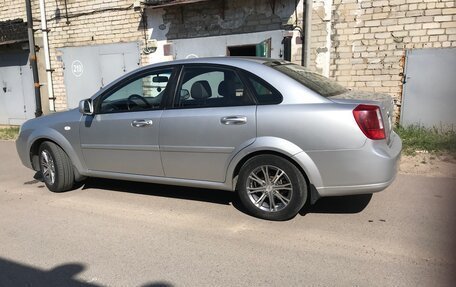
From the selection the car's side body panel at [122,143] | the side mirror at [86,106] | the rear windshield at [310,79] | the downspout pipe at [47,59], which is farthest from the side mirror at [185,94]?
the downspout pipe at [47,59]

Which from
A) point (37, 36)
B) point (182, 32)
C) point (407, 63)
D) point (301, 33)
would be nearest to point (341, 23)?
point (301, 33)

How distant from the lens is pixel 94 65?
11812 millimetres

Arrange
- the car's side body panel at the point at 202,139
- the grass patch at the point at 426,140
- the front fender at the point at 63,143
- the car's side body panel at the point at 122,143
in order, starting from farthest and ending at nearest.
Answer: the grass patch at the point at 426,140 < the front fender at the point at 63,143 < the car's side body panel at the point at 122,143 < the car's side body panel at the point at 202,139

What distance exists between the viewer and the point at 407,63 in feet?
26.1

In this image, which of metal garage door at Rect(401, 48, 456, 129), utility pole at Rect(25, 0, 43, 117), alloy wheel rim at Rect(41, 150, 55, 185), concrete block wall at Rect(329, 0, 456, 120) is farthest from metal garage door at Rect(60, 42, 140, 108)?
metal garage door at Rect(401, 48, 456, 129)

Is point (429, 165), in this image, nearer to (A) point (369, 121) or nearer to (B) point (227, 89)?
(A) point (369, 121)

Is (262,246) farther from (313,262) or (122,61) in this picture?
(122,61)

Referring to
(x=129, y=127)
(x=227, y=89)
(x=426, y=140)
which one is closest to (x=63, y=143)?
(x=129, y=127)

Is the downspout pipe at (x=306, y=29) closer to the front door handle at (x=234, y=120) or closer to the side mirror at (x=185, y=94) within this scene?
the side mirror at (x=185, y=94)

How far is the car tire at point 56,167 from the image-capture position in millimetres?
5281

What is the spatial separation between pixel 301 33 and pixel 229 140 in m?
5.40

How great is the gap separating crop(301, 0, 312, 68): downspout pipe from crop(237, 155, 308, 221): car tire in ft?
17.0

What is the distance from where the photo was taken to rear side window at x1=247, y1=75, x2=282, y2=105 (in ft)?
13.1

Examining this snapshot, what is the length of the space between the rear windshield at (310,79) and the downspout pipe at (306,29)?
4.20 m
